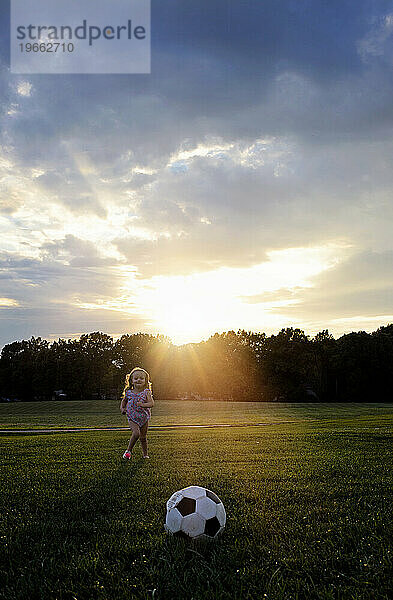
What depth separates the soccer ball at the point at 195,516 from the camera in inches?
163

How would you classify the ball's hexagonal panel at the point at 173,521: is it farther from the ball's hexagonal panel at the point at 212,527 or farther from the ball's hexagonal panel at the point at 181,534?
the ball's hexagonal panel at the point at 212,527

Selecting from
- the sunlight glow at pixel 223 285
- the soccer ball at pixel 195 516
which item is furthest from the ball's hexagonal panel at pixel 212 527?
the sunlight glow at pixel 223 285

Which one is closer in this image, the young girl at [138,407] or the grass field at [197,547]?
the grass field at [197,547]

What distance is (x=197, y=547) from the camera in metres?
4.03

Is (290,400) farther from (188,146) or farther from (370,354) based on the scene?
(188,146)

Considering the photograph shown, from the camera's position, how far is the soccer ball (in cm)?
414

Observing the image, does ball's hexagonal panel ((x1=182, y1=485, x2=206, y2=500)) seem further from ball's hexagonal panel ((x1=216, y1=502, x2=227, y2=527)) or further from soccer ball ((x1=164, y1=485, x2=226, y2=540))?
ball's hexagonal panel ((x1=216, y1=502, x2=227, y2=527))

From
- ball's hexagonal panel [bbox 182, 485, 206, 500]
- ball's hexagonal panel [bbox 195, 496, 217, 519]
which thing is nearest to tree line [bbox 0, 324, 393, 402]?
ball's hexagonal panel [bbox 182, 485, 206, 500]

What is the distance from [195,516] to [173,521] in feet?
0.78

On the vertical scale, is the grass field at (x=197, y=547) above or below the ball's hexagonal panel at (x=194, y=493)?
below

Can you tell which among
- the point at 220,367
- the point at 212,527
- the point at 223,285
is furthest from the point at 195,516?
the point at 220,367

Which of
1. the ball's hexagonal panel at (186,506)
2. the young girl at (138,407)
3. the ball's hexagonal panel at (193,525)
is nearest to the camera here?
the ball's hexagonal panel at (193,525)

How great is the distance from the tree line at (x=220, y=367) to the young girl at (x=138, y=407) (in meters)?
61.7

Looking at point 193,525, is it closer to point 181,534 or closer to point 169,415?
point 181,534
